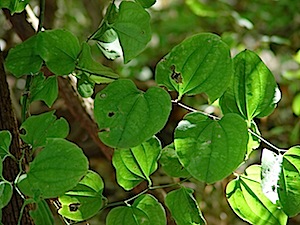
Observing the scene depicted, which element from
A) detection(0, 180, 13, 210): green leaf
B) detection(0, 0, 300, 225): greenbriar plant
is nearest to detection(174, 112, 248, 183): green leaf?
detection(0, 0, 300, 225): greenbriar plant

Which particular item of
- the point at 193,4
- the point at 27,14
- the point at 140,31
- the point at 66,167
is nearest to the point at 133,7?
the point at 140,31

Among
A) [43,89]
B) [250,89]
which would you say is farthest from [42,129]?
[250,89]

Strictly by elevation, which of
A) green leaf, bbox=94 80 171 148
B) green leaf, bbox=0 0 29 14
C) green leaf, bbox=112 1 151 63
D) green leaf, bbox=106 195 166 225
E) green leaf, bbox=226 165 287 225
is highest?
green leaf, bbox=0 0 29 14

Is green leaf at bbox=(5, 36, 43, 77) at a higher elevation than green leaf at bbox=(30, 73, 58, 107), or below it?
higher

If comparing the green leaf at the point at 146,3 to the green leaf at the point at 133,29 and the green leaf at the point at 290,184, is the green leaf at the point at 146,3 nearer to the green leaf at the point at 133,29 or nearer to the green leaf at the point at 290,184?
the green leaf at the point at 133,29

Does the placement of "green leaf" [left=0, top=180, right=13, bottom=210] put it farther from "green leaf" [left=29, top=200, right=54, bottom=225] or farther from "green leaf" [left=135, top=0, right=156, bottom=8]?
"green leaf" [left=135, top=0, right=156, bottom=8]

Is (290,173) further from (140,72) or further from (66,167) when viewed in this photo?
(140,72)
